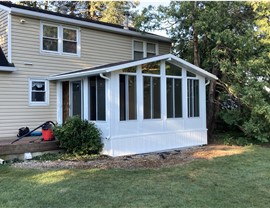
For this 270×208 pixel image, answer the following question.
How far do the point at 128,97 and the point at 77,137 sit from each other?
6.82 ft

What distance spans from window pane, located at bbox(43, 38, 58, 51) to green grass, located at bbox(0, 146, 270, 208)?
222 inches

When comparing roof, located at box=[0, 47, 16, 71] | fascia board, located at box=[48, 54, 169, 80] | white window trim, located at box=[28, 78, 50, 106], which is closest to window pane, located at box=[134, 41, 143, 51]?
fascia board, located at box=[48, 54, 169, 80]

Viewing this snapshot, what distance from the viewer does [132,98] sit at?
32.1 feet

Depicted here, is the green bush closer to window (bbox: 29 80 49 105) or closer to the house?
the house

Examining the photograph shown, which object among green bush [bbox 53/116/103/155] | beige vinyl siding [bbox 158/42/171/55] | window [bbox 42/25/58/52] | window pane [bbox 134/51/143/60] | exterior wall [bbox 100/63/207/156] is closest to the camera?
green bush [bbox 53/116/103/155]

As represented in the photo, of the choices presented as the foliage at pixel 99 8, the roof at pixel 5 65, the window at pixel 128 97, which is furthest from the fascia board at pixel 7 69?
the foliage at pixel 99 8

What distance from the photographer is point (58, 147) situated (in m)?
9.38

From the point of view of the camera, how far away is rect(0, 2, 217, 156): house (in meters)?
9.51

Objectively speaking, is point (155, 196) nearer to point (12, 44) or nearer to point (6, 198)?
point (6, 198)

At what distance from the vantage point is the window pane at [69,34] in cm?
1213

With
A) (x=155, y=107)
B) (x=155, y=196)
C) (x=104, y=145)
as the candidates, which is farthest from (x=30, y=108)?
(x=155, y=196)

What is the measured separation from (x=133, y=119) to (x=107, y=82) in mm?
1520

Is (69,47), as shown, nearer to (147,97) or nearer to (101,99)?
(101,99)

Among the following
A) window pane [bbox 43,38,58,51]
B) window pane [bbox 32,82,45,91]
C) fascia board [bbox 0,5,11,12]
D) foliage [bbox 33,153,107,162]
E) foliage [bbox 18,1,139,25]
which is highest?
foliage [bbox 18,1,139,25]
